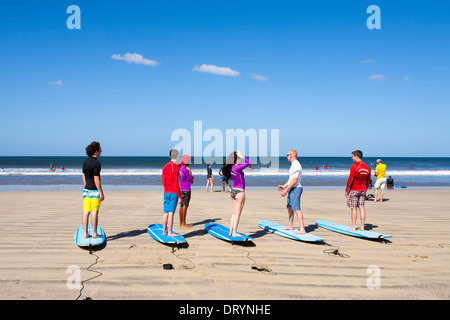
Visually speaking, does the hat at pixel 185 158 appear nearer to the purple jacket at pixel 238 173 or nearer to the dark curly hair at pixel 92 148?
the purple jacket at pixel 238 173

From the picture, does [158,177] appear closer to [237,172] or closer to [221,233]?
[221,233]

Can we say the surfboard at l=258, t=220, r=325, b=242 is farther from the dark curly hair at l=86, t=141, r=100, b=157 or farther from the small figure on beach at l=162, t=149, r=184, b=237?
the dark curly hair at l=86, t=141, r=100, b=157

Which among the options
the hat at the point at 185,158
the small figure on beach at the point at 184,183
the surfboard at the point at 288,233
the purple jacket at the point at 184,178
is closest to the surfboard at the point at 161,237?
the small figure on beach at the point at 184,183

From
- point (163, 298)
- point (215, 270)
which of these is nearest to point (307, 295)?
point (215, 270)

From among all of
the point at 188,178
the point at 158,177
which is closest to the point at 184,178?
the point at 188,178

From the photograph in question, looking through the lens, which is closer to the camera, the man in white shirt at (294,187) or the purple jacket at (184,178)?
the man in white shirt at (294,187)

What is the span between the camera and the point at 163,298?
383 centimetres

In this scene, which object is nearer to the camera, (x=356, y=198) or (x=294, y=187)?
(x=294, y=187)

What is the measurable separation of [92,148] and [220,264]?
3.29m

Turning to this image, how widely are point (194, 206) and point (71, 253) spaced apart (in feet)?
21.2

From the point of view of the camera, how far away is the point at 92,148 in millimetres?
5969

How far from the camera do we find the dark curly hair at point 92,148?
5941 mm

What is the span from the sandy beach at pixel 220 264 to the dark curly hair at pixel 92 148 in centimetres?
184
